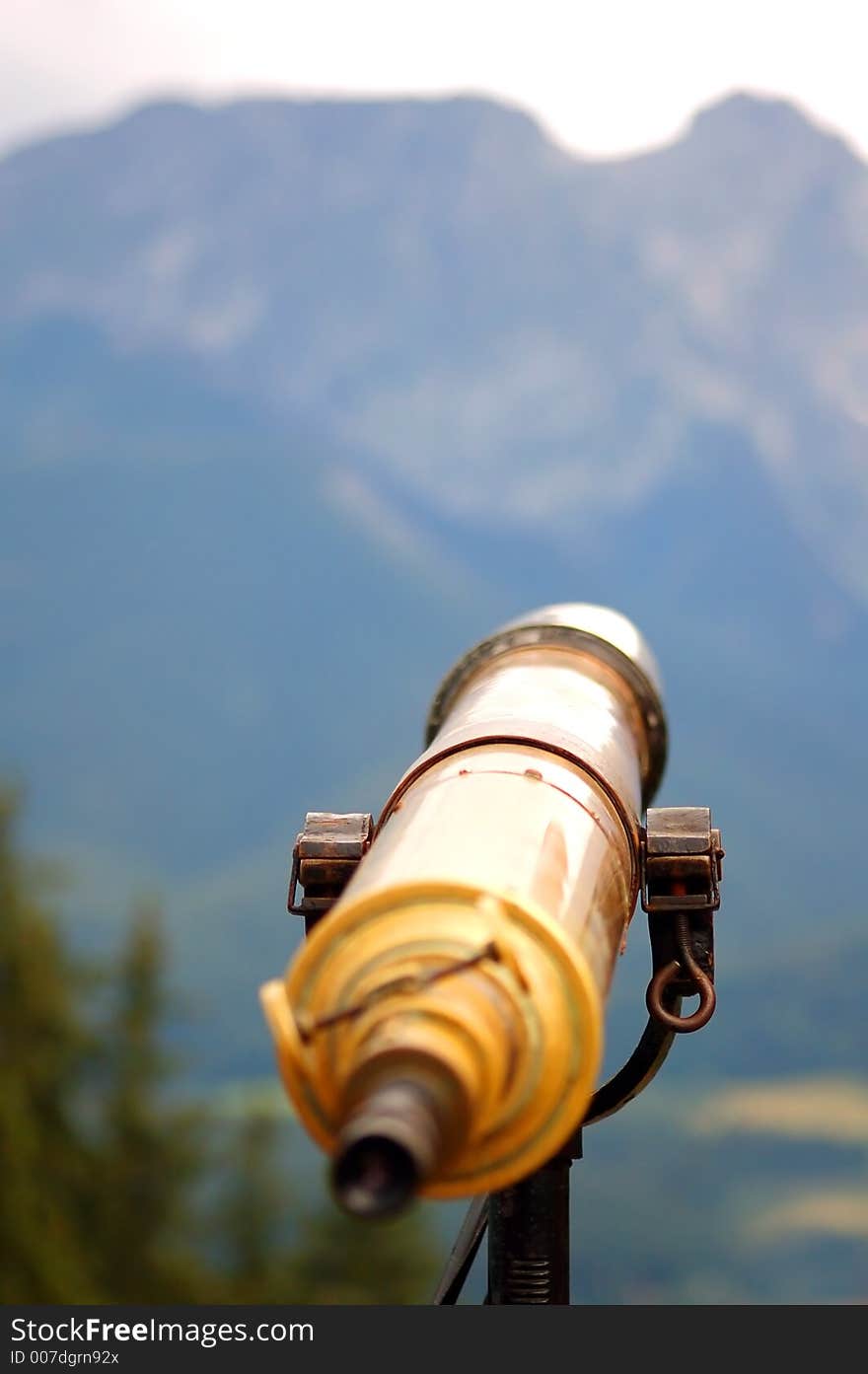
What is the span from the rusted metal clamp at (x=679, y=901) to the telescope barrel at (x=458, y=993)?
521 mm

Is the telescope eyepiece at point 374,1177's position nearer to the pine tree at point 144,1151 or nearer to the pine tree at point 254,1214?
the pine tree at point 144,1151

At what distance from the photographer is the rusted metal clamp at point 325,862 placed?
3.25 metres

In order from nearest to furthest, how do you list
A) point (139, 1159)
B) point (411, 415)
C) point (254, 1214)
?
point (139, 1159) → point (254, 1214) → point (411, 415)

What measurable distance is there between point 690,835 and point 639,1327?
115 centimetres

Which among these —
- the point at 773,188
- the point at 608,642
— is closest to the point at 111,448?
the point at 773,188

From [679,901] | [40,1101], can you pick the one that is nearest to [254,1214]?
[40,1101]

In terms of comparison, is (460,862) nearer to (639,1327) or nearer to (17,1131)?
(639,1327)

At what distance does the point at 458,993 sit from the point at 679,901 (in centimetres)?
150

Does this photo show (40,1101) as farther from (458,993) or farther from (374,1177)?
(374,1177)

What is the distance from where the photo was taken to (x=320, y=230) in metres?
31.8

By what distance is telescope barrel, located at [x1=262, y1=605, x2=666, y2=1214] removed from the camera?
1.66m

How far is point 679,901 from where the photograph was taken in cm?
324

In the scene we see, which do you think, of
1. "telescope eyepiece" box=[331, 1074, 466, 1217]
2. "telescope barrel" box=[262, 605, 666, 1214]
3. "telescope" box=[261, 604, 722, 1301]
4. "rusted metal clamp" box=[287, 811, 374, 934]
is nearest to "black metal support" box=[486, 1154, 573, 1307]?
"telescope" box=[261, 604, 722, 1301]

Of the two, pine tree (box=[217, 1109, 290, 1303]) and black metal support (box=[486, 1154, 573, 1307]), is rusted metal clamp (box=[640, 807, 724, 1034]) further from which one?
pine tree (box=[217, 1109, 290, 1303])
